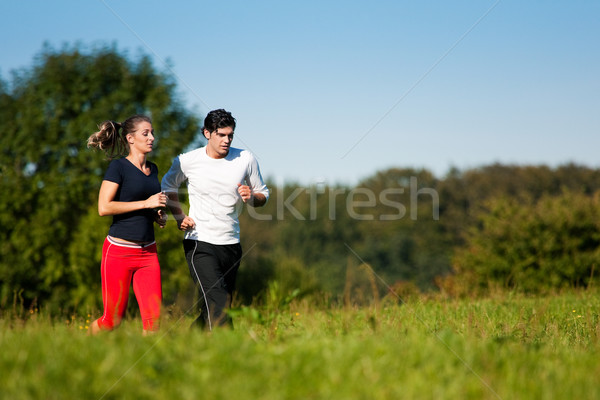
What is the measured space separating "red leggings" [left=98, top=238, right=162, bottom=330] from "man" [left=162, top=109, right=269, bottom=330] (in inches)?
16.6

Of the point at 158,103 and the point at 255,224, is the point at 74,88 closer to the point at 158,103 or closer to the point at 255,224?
the point at 158,103

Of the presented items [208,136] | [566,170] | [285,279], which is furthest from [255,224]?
[208,136]

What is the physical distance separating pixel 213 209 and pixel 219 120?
0.88 meters

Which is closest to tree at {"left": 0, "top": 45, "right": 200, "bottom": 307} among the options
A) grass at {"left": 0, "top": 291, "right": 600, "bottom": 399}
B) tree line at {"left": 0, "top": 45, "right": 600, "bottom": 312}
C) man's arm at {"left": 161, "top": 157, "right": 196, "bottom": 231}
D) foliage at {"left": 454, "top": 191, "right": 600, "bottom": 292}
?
tree line at {"left": 0, "top": 45, "right": 600, "bottom": 312}

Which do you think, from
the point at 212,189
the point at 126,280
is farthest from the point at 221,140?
the point at 126,280

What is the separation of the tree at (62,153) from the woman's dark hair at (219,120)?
17.8 meters

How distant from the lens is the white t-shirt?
17.6 ft

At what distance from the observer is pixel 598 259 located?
20.9 meters

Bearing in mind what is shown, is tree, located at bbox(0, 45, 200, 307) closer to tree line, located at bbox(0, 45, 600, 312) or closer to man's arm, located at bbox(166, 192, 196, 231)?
tree line, located at bbox(0, 45, 600, 312)

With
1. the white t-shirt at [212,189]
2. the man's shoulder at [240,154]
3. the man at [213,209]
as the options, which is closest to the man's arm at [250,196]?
the man at [213,209]

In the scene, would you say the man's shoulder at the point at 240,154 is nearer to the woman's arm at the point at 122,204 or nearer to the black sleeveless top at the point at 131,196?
the black sleeveless top at the point at 131,196

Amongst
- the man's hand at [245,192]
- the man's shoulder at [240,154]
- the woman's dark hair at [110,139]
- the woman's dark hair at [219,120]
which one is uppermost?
the woman's dark hair at [219,120]

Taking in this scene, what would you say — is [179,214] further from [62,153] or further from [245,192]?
[62,153]

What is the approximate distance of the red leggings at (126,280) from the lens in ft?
16.2
